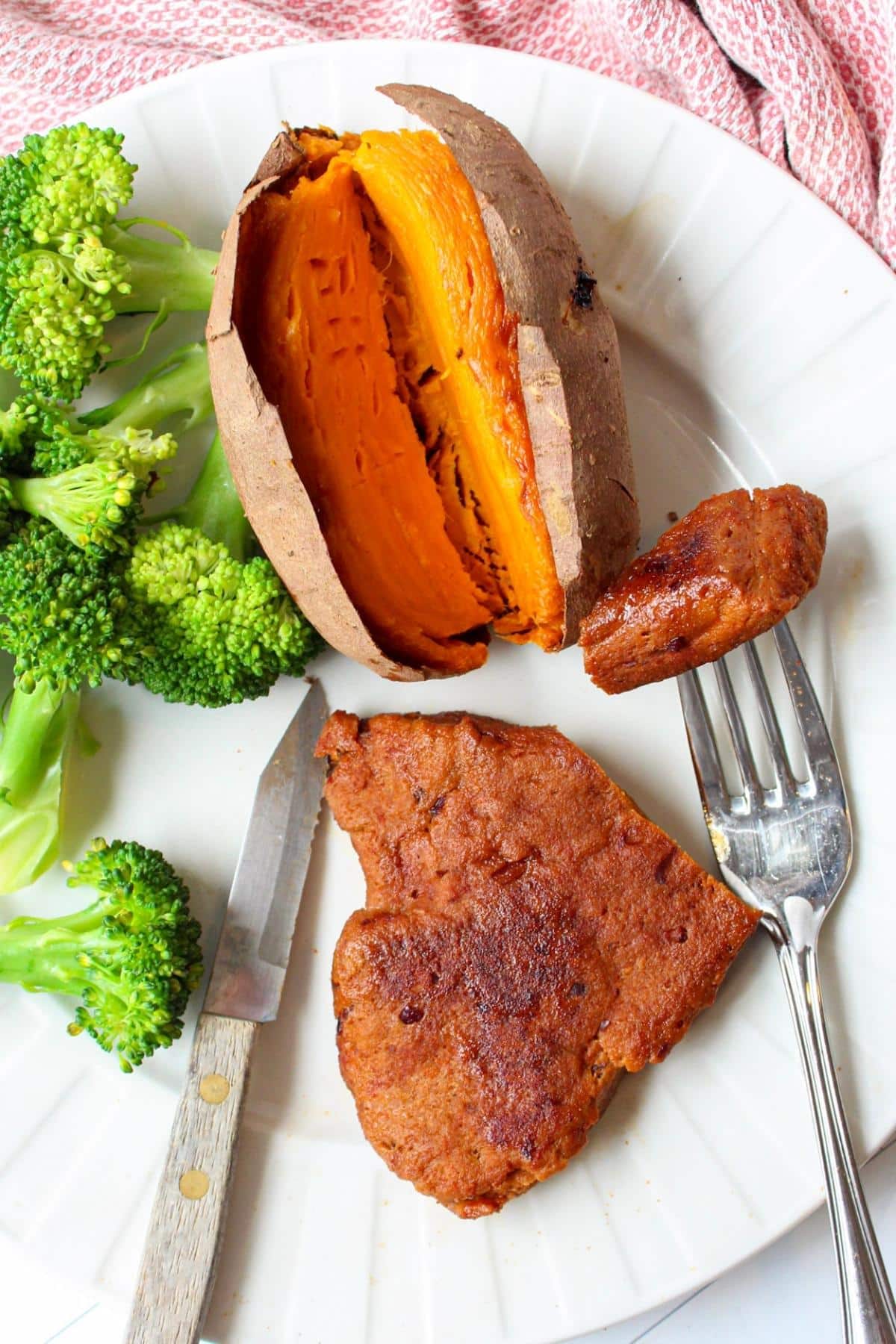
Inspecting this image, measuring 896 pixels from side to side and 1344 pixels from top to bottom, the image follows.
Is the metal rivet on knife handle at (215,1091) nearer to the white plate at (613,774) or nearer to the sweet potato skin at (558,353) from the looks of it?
the white plate at (613,774)

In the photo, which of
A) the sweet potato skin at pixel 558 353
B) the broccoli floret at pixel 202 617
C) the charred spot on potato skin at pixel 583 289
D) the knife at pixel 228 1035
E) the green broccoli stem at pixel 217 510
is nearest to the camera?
the sweet potato skin at pixel 558 353

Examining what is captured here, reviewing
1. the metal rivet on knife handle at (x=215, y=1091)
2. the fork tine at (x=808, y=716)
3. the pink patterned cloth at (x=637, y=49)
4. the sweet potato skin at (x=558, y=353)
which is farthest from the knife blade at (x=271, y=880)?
the pink patterned cloth at (x=637, y=49)

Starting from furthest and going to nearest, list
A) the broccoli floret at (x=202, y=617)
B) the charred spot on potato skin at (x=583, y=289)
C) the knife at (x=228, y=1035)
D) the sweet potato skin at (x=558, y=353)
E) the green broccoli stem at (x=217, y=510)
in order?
the green broccoli stem at (x=217, y=510) < the broccoli floret at (x=202, y=617) < the knife at (x=228, y=1035) < the charred spot on potato skin at (x=583, y=289) < the sweet potato skin at (x=558, y=353)

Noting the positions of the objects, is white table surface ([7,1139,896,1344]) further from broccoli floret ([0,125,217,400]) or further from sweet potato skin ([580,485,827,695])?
broccoli floret ([0,125,217,400])

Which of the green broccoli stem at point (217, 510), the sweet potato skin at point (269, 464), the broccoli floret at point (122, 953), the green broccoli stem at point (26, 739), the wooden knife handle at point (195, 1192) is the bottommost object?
the wooden knife handle at point (195, 1192)

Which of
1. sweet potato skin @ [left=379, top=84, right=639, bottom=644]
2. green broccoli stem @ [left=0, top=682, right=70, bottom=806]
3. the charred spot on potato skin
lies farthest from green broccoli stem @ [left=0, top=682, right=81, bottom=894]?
the charred spot on potato skin

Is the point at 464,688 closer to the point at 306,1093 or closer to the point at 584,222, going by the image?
the point at 306,1093
